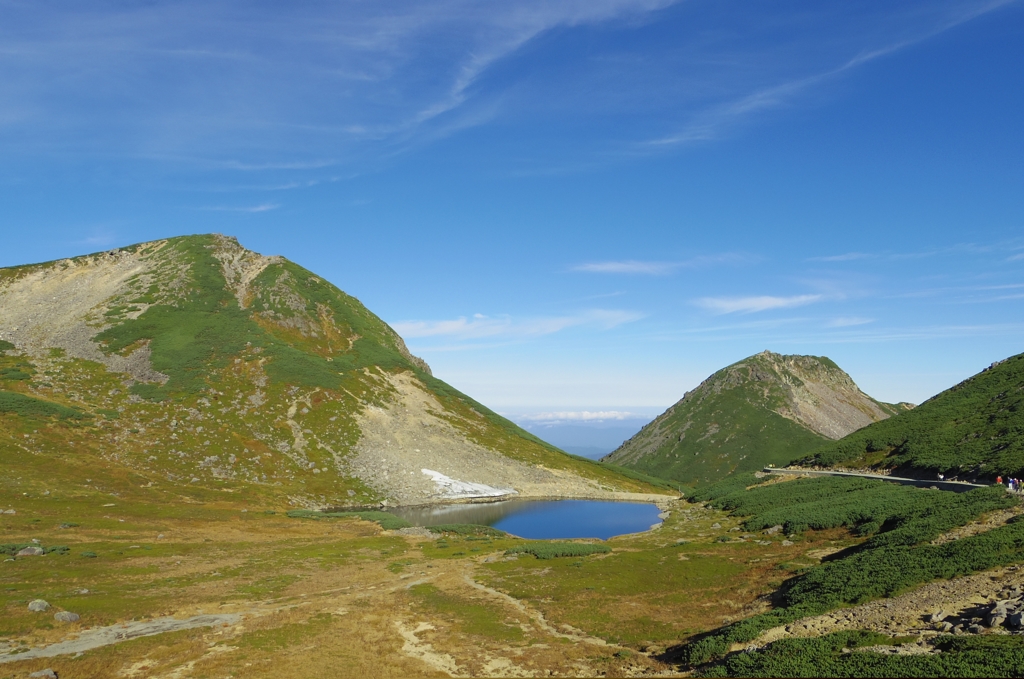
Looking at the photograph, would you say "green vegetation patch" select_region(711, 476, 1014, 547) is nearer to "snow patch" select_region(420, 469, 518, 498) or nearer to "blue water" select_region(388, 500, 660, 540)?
"blue water" select_region(388, 500, 660, 540)

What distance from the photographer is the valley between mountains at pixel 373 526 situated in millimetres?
33594

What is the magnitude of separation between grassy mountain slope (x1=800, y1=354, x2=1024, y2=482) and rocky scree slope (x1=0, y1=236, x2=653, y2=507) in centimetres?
5979

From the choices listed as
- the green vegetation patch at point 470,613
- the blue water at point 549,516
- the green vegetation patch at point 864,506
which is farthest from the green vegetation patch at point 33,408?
the green vegetation patch at point 864,506

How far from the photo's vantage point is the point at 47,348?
5389 inches

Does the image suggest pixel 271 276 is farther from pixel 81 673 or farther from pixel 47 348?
pixel 81 673

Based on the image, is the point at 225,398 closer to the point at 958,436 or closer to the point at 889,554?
the point at 889,554

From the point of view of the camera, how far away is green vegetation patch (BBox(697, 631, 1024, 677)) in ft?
70.6

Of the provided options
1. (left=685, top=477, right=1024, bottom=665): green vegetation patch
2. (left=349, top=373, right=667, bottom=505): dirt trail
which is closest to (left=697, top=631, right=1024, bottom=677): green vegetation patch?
(left=685, top=477, right=1024, bottom=665): green vegetation patch

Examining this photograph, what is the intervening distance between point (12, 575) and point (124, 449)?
198ft

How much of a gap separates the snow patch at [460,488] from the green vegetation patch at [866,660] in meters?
97.9

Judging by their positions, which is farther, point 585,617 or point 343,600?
point 343,600

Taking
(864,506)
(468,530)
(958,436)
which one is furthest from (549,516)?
(958,436)

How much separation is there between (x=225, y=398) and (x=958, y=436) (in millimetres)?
142089

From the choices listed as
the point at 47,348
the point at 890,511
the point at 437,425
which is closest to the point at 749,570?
the point at 890,511
